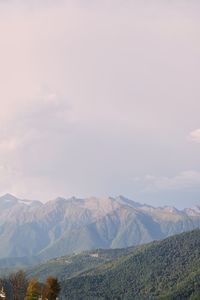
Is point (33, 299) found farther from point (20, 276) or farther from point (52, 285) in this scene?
point (20, 276)

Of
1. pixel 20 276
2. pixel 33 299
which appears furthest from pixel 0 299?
pixel 33 299

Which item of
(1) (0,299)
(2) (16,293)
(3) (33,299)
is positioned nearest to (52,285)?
(3) (33,299)

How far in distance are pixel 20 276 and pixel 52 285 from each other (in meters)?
34.3

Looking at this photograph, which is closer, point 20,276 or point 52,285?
point 52,285

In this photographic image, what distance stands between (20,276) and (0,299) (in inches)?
940

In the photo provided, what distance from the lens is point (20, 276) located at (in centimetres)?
10938

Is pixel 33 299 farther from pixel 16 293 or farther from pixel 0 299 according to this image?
pixel 0 299

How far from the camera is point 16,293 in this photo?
106 m

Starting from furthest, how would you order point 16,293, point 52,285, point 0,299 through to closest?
point 0,299, point 16,293, point 52,285

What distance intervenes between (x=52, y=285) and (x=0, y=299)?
57712mm

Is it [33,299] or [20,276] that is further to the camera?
[20,276]

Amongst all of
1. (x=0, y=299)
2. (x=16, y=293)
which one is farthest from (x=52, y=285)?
(x=0, y=299)

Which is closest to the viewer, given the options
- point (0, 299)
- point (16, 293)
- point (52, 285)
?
point (52, 285)

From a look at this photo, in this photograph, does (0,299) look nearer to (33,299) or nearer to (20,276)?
(20,276)
